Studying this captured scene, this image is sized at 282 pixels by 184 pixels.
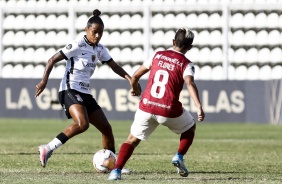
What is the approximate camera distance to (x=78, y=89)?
13.4 m

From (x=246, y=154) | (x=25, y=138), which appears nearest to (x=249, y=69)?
(x=25, y=138)

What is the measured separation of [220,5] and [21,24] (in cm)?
785

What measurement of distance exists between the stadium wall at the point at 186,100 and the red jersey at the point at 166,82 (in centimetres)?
1788

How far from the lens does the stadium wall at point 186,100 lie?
30391mm

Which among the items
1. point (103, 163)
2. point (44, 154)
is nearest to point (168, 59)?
point (103, 163)

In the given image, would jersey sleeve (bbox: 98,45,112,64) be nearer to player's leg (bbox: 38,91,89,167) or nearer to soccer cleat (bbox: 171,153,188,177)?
player's leg (bbox: 38,91,89,167)

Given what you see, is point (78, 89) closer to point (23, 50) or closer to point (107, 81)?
point (107, 81)

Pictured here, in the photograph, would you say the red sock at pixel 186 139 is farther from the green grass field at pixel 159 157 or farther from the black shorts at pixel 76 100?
the black shorts at pixel 76 100

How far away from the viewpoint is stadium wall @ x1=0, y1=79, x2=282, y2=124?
30391mm

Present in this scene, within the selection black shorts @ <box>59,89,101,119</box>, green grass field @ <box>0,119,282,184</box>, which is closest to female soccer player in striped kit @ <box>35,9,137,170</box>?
black shorts @ <box>59,89,101,119</box>

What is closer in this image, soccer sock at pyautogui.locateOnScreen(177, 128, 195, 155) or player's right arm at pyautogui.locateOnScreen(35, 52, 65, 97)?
soccer sock at pyautogui.locateOnScreen(177, 128, 195, 155)

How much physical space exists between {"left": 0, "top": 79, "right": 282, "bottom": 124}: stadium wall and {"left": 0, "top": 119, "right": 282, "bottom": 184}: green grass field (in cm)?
276

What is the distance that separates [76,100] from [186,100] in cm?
1802

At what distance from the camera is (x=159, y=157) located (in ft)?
54.4
